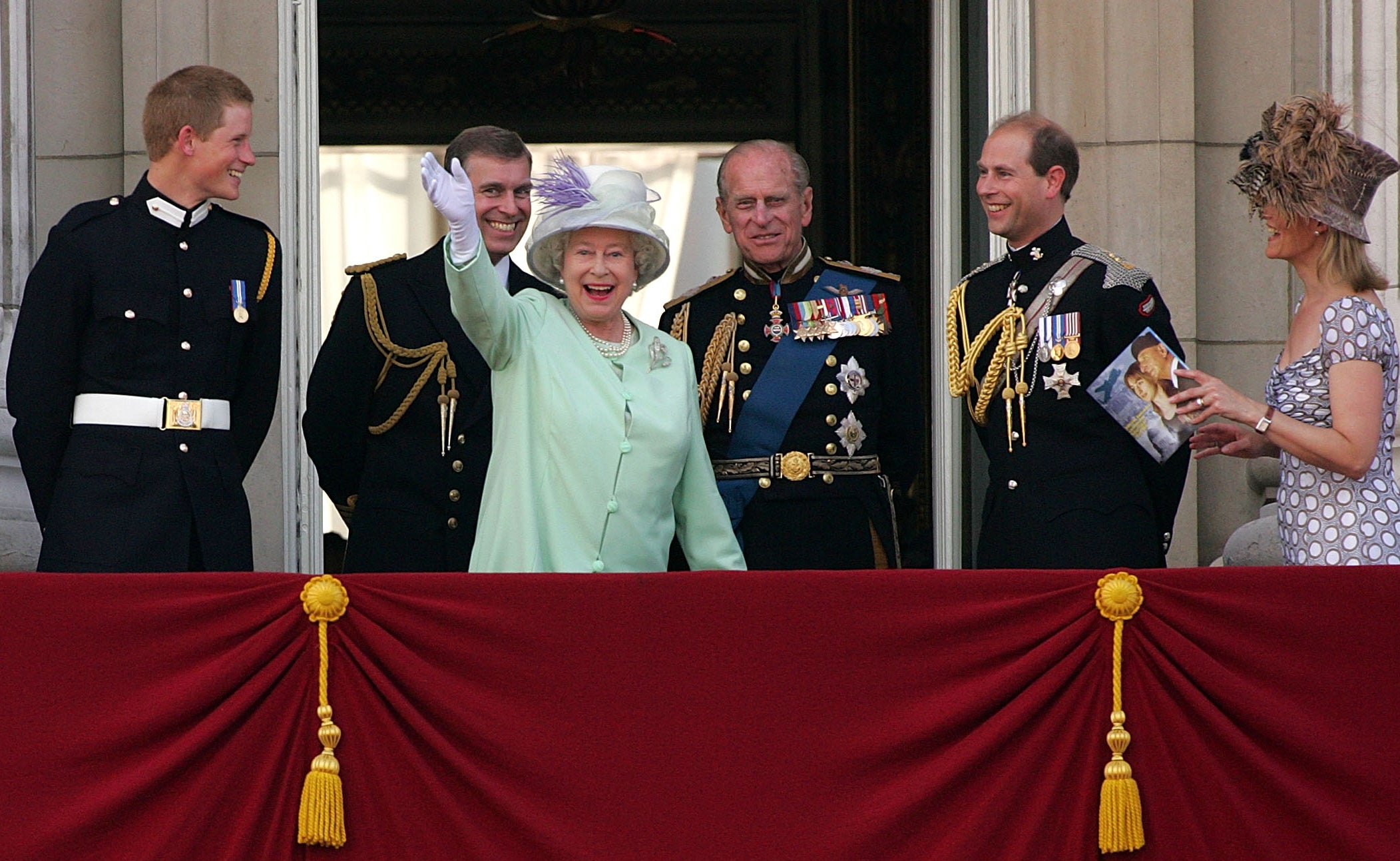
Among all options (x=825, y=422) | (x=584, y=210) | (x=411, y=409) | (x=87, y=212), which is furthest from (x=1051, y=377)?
(x=87, y=212)

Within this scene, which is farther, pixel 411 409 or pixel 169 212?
pixel 411 409

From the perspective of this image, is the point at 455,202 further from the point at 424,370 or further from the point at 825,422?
the point at 825,422

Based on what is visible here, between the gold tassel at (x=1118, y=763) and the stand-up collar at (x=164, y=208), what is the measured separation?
225 cm

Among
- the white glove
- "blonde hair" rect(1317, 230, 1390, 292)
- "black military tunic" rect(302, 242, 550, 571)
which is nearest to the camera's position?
the white glove

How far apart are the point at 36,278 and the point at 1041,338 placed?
2.29 metres

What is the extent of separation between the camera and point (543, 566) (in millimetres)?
4031

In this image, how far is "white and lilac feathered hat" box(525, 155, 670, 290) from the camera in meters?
4.15

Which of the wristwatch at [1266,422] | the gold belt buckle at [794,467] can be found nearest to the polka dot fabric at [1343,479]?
the wristwatch at [1266,422]

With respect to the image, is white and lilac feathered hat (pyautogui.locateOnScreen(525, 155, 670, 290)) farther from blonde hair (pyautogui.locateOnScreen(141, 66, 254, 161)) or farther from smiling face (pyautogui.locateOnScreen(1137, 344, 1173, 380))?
smiling face (pyautogui.locateOnScreen(1137, 344, 1173, 380))

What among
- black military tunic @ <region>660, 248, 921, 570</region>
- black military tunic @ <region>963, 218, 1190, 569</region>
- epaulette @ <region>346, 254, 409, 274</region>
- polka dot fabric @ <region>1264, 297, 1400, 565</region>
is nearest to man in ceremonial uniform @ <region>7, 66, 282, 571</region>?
epaulette @ <region>346, 254, 409, 274</region>

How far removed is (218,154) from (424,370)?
72cm

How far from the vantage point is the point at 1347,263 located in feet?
13.9

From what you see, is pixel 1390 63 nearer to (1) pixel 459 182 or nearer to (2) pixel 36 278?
(1) pixel 459 182

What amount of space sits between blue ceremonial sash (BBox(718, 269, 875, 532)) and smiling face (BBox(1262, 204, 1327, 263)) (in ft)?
3.67
